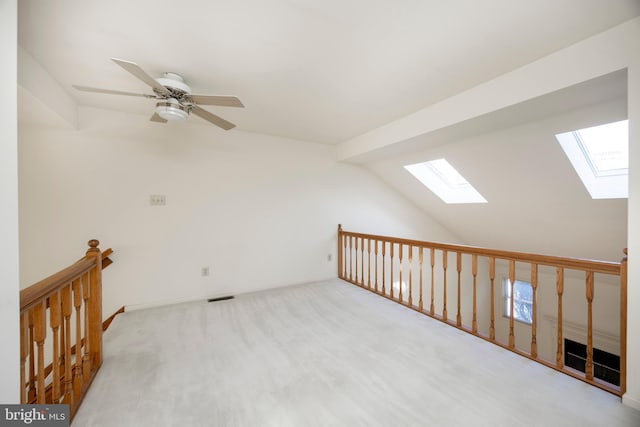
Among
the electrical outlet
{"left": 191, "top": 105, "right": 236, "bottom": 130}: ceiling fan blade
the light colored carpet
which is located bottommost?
the light colored carpet

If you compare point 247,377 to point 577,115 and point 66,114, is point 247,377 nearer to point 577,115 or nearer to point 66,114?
point 66,114

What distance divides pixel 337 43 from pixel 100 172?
2.86 meters

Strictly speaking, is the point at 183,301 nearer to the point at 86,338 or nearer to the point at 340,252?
the point at 86,338

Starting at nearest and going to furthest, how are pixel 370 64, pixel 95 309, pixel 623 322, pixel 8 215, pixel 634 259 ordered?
1. pixel 8 215
2. pixel 634 259
3. pixel 623 322
4. pixel 95 309
5. pixel 370 64

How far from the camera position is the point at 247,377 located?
1.77 meters

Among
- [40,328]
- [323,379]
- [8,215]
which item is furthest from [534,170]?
[40,328]

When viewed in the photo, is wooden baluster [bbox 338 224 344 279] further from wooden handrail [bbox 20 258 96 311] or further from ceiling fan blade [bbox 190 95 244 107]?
wooden handrail [bbox 20 258 96 311]

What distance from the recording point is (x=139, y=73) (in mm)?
1559

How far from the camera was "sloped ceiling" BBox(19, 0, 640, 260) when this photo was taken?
1.49 metres

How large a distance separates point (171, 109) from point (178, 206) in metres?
1.46

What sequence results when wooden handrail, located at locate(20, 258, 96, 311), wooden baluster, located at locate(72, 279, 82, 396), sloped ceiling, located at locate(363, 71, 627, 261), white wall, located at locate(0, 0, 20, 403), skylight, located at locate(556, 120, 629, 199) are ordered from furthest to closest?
skylight, located at locate(556, 120, 629, 199) < sloped ceiling, located at locate(363, 71, 627, 261) < wooden baluster, located at locate(72, 279, 82, 396) < wooden handrail, located at locate(20, 258, 96, 311) < white wall, located at locate(0, 0, 20, 403)

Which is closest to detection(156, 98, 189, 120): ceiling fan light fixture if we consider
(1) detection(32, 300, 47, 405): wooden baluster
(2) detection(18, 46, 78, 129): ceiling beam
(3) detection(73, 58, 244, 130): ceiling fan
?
(3) detection(73, 58, 244, 130): ceiling fan

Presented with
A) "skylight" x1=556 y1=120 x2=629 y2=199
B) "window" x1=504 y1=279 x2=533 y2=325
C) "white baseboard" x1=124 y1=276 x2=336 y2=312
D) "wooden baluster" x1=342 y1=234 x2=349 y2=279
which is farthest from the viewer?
"window" x1=504 y1=279 x2=533 y2=325

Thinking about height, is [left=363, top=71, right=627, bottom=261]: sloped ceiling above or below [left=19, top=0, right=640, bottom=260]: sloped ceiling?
below
